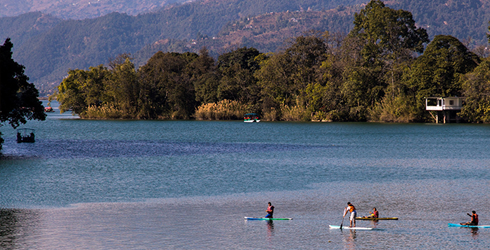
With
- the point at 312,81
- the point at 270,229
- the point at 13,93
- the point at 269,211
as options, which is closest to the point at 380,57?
the point at 312,81

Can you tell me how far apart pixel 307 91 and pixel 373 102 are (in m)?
16.0

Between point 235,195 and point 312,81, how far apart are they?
101507mm

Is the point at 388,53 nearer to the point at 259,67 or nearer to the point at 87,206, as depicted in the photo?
the point at 259,67

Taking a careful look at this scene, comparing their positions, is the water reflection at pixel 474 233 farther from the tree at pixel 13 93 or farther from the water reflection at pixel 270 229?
the tree at pixel 13 93

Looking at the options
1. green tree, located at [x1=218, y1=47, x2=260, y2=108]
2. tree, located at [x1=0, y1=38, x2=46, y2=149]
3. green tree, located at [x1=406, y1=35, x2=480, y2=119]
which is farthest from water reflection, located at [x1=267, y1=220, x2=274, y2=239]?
green tree, located at [x1=218, y1=47, x2=260, y2=108]

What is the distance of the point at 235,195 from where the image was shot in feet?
122

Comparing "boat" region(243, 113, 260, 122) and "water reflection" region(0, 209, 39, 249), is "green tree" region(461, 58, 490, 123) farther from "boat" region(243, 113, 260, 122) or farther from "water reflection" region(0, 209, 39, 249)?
"water reflection" region(0, 209, 39, 249)

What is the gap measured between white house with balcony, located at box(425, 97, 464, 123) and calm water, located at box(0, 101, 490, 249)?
140 ft

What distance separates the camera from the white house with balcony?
376 feet

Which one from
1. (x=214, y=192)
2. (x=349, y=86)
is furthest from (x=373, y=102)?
(x=214, y=192)

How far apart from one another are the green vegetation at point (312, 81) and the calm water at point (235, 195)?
45.4 metres

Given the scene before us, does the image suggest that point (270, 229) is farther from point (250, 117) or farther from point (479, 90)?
point (250, 117)

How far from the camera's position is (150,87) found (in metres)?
151

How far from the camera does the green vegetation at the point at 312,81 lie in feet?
380
